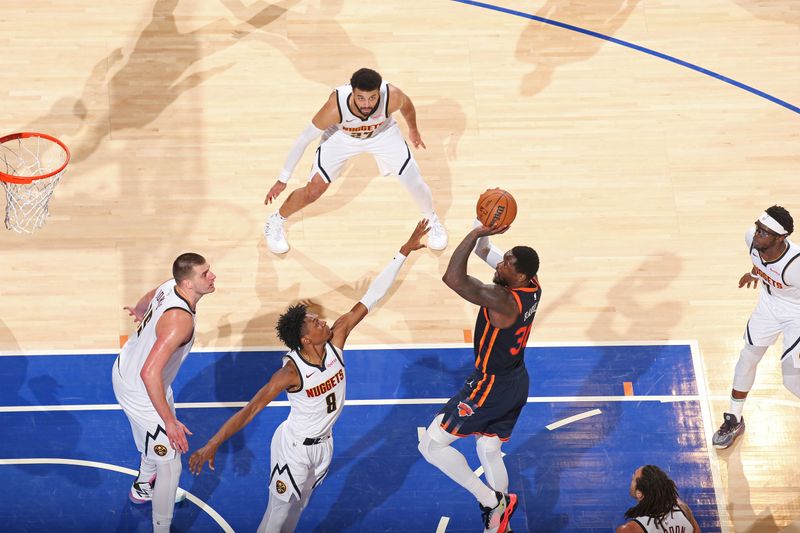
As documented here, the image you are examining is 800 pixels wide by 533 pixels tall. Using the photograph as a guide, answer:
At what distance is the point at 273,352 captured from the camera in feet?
28.0

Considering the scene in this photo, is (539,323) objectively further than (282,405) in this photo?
Yes

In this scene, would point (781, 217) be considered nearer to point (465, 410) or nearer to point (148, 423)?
point (465, 410)

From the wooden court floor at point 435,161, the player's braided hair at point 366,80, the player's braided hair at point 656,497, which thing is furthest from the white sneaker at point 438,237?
the player's braided hair at point 656,497

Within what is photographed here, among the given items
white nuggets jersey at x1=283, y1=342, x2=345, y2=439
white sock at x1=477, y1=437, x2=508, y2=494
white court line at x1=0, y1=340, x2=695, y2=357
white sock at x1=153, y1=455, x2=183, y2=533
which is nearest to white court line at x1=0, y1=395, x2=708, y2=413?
white court line at x1=0, y1=340, x2=695, y2=357

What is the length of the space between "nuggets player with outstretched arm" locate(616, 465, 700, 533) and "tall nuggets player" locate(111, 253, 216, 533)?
3034 millimetres

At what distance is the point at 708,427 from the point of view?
8.19 metres

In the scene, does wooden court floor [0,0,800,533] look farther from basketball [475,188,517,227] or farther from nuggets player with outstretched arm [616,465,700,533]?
basketball [475,188,517,227]

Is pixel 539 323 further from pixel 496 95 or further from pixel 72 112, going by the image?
pixel 72 112

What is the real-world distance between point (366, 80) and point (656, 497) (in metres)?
4.03

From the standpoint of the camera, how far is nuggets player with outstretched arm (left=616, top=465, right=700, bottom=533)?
6066 mm

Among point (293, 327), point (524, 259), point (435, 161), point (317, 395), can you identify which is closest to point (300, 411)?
point (317, 395)

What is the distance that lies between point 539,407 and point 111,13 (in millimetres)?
6644

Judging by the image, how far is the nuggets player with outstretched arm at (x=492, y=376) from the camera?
6.66 metres

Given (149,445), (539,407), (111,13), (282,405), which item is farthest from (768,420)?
(111,13)
